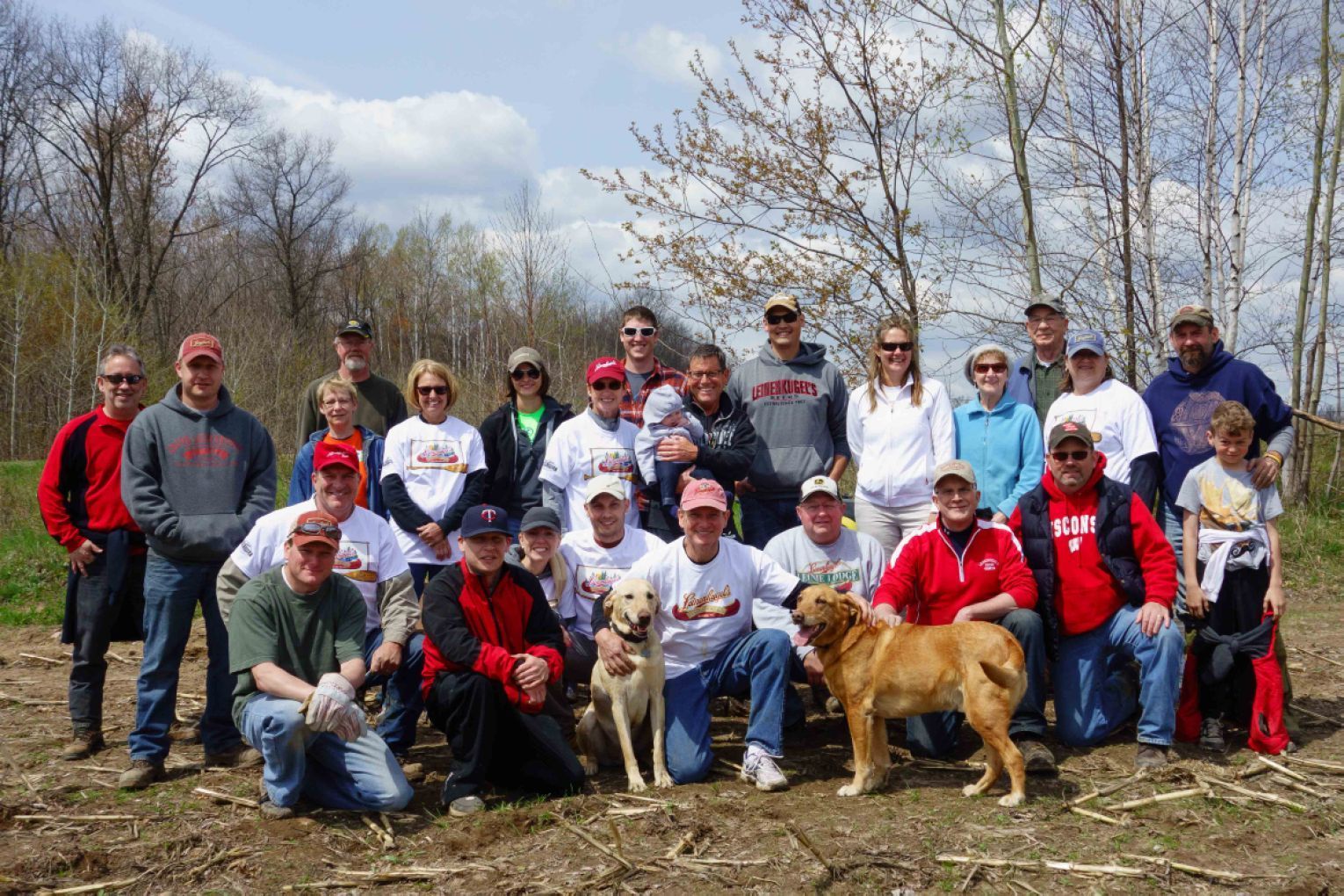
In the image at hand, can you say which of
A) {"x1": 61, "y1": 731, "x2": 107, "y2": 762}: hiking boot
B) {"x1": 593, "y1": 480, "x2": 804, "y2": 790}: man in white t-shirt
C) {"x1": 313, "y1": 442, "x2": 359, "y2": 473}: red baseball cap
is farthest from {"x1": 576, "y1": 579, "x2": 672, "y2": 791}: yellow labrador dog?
{"x1": 61, "y1": 731, "x2": 107, "y2": 762}: hiking boot

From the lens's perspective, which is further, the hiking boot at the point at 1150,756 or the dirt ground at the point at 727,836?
the hiking boot at the point at 1150,756

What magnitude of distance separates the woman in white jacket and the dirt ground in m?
1.52

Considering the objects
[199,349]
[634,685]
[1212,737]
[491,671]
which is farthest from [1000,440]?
[199,349]

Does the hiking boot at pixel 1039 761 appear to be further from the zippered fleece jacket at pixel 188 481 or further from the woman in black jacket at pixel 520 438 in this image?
the zippered fleece jacket at pixel 188 481

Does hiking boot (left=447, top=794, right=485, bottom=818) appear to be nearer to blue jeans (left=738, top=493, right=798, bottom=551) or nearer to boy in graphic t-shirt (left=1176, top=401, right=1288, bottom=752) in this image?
blue jeans (left=738, top=493, right=798, bottom=551)

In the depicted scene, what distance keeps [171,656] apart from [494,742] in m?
1.94

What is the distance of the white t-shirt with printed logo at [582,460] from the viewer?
6.23 meters

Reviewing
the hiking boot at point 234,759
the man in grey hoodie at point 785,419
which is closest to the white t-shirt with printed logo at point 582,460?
the man in grey hoodie at point 785,419

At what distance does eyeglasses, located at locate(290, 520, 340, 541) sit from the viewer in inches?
186

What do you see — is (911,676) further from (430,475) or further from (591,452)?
(430,475)

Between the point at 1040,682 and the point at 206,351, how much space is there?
510 centimetres

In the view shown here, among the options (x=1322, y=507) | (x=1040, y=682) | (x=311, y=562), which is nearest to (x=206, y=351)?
(x=311, y=562)

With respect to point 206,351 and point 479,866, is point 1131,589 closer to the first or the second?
point 479,866

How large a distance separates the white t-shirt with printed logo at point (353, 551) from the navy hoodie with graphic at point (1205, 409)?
4786mm
